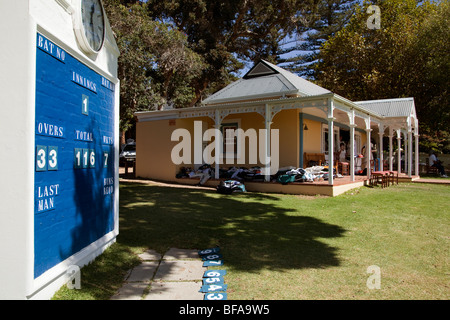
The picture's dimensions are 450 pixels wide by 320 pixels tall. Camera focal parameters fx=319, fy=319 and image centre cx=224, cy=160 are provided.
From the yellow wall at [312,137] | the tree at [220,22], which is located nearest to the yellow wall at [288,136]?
the yellow wall at [312,137]

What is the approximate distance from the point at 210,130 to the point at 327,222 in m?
9.59

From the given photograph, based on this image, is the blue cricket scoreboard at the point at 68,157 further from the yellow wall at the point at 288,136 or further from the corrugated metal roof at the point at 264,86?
the corrugated metal roof at the point at 264,86

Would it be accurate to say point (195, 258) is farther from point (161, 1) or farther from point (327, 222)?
point (161, 1)

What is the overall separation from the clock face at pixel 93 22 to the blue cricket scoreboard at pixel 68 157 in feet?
1.26

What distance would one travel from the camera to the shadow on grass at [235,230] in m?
4.61

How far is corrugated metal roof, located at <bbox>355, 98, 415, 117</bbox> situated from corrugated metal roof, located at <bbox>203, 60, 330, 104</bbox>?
160 inches

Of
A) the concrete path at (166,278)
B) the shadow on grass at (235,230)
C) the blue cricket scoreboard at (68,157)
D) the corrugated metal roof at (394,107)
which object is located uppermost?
the corrugated metal roof at (394,107)

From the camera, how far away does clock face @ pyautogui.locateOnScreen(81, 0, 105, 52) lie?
3.89 meters

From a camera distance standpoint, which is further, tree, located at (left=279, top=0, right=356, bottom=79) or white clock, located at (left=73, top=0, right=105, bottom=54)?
tree, located at (left=279, top=0, right=356, bottom=79)

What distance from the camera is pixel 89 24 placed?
3.99 meters

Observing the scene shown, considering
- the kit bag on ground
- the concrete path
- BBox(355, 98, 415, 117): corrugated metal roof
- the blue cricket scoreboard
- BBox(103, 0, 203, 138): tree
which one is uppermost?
BBox(103, 0, 203, 138): tree

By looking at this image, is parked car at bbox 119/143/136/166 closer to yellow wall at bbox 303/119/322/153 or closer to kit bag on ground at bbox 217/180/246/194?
kit bag on ground at bbox 217/180/246/194

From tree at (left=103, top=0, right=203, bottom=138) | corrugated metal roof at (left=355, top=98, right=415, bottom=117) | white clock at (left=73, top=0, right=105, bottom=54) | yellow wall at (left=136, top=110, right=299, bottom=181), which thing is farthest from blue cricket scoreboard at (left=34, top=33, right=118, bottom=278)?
corrugated metal roof at (left=355, top=98, right=415, bottom=117)

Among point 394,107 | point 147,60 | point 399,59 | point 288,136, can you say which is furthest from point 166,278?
point 399,59
